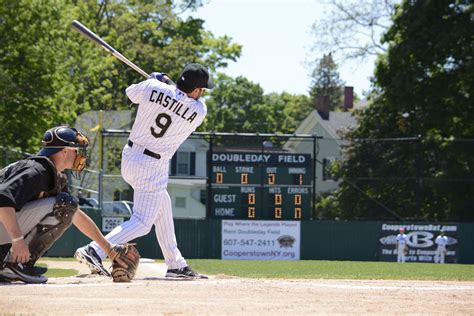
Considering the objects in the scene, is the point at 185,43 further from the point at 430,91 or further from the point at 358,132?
the point at 430,91

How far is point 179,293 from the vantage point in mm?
7078

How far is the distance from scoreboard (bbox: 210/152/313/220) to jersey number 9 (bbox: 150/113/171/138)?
16.5 meters

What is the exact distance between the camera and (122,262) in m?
7.91

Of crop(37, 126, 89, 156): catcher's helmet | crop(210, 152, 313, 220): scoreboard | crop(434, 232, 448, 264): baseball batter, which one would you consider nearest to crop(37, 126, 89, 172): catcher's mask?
crop(37, 126, 89, 156): catcher's helmet

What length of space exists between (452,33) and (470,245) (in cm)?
921

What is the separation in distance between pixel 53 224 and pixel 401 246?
73.0 feet

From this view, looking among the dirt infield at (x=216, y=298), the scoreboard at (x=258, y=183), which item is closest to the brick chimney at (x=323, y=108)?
the scoreboard at (x=258, y=183)

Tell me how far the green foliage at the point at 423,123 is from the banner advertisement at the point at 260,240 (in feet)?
15.2

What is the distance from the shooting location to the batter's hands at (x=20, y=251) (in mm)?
6879

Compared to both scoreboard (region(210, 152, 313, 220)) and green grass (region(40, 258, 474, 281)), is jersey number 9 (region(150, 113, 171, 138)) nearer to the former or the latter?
green grass (region(40, 258, 474, 281))

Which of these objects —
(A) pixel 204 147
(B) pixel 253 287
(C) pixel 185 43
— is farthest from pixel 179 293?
(C) pixel 185 43

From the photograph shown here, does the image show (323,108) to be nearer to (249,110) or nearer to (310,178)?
(249,110)

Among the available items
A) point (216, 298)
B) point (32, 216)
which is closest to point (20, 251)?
point (32, 216)

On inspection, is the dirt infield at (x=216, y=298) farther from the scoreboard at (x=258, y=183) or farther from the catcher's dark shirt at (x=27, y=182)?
the scoreboard at (x=258, y=183)
